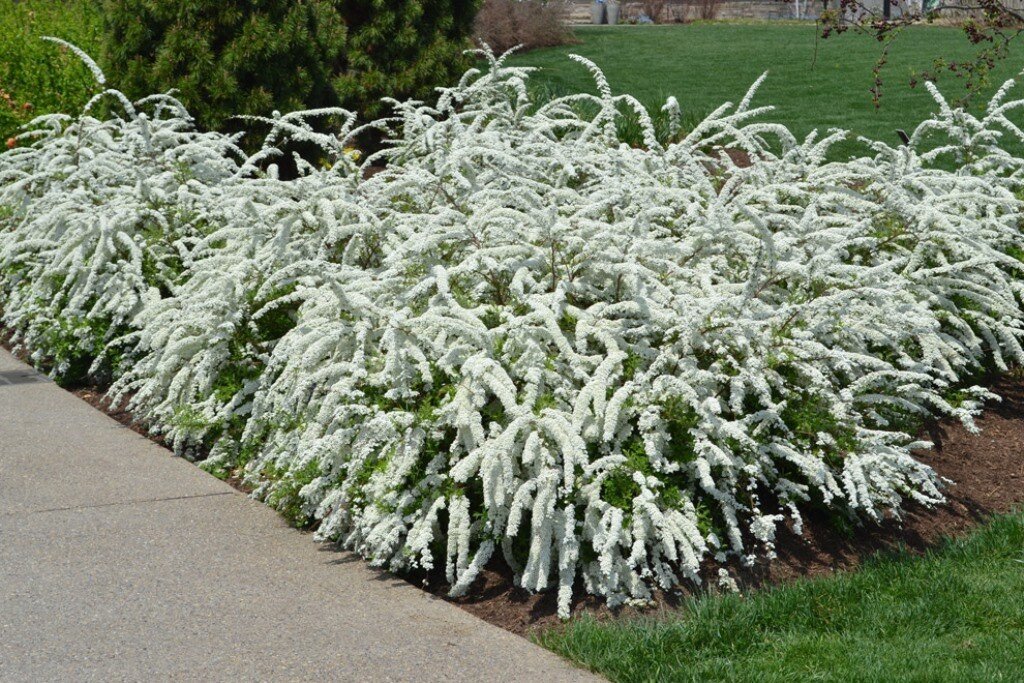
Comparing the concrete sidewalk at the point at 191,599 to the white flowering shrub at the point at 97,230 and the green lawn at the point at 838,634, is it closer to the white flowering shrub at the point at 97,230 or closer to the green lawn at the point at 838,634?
the green lawn at the point at 838,634

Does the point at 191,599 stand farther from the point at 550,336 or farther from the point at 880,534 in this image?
the point at 880,534

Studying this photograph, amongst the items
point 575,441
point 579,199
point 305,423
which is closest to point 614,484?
point 575,441

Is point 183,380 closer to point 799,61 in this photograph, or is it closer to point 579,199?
point 579,199

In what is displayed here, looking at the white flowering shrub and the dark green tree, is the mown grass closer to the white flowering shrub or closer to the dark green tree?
the dark green tree

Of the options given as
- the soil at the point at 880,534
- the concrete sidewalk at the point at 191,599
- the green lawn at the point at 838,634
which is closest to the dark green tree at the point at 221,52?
the soil at the point at 880,534

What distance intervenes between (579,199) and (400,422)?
2010 mm

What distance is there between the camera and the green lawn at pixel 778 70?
17281 mm

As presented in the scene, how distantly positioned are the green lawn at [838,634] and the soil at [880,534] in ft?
0.51

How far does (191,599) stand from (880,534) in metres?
2.56

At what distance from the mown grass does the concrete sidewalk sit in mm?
6367

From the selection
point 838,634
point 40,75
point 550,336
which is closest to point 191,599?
point 550,336

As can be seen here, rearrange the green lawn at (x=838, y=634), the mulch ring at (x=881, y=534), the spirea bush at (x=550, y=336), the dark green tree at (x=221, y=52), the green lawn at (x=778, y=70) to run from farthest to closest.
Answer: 1. the green lawn at (x=778, y=70)
2. the dark green tree at (x=221, y=52)
3. the spirea bush at (x=550, y=336)
4. the mulch ring at (x=881, y=534)
5. the green lawn at (x=838, y=634)

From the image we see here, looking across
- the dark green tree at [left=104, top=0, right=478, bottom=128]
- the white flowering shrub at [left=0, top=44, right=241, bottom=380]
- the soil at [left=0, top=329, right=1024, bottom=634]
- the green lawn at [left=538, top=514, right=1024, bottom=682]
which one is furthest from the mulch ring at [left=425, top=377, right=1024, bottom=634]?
the dark green tree at [left=104, top=0, right=478, bottom=128]

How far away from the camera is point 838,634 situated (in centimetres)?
383
